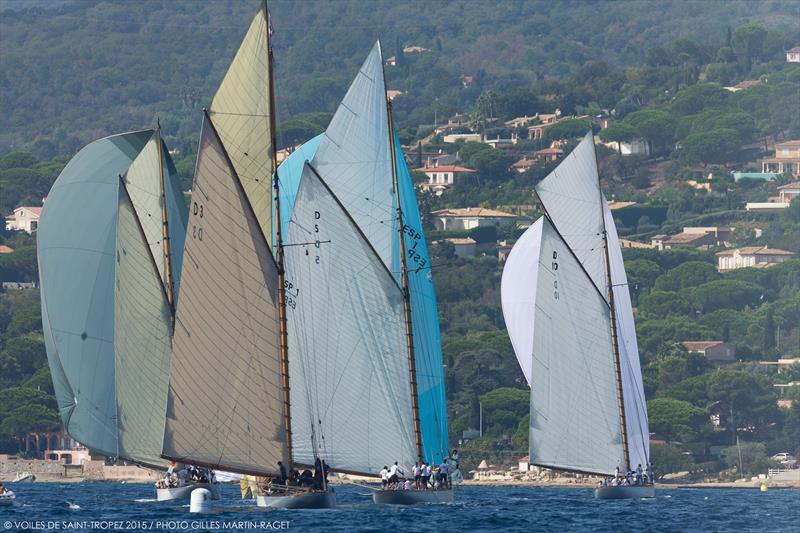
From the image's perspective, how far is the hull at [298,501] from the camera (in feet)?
189

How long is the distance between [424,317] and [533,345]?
11760 mm

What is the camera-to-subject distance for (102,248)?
69688 mm

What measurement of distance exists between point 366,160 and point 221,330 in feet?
31.5

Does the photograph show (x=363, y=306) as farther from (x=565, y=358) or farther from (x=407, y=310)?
(x=565, y=358)

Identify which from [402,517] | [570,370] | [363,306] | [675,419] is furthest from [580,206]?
[675,419]

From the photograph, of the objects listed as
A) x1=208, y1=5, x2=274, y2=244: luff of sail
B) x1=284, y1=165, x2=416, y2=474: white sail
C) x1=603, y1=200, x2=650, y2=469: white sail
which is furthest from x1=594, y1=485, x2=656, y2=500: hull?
x1=208, y1=5, x2=274, y2=244: luff of sail

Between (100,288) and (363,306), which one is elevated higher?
(100,288)

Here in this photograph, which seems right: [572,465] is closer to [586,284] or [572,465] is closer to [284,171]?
[586,284]

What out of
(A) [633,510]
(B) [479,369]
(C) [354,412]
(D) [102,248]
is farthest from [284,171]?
(B) [479,369]

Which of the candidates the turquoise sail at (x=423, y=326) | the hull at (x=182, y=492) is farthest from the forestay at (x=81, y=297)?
the turquoise sail at (x=423, y=326)

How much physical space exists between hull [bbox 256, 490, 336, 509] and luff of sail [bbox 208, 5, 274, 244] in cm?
725

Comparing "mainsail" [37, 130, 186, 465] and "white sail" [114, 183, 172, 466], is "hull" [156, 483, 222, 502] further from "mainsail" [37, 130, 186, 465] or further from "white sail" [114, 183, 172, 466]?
"white sail" [114, 183, 172, 466]

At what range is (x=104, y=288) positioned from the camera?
69625mm

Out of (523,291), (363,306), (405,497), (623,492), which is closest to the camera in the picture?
(363,306)
